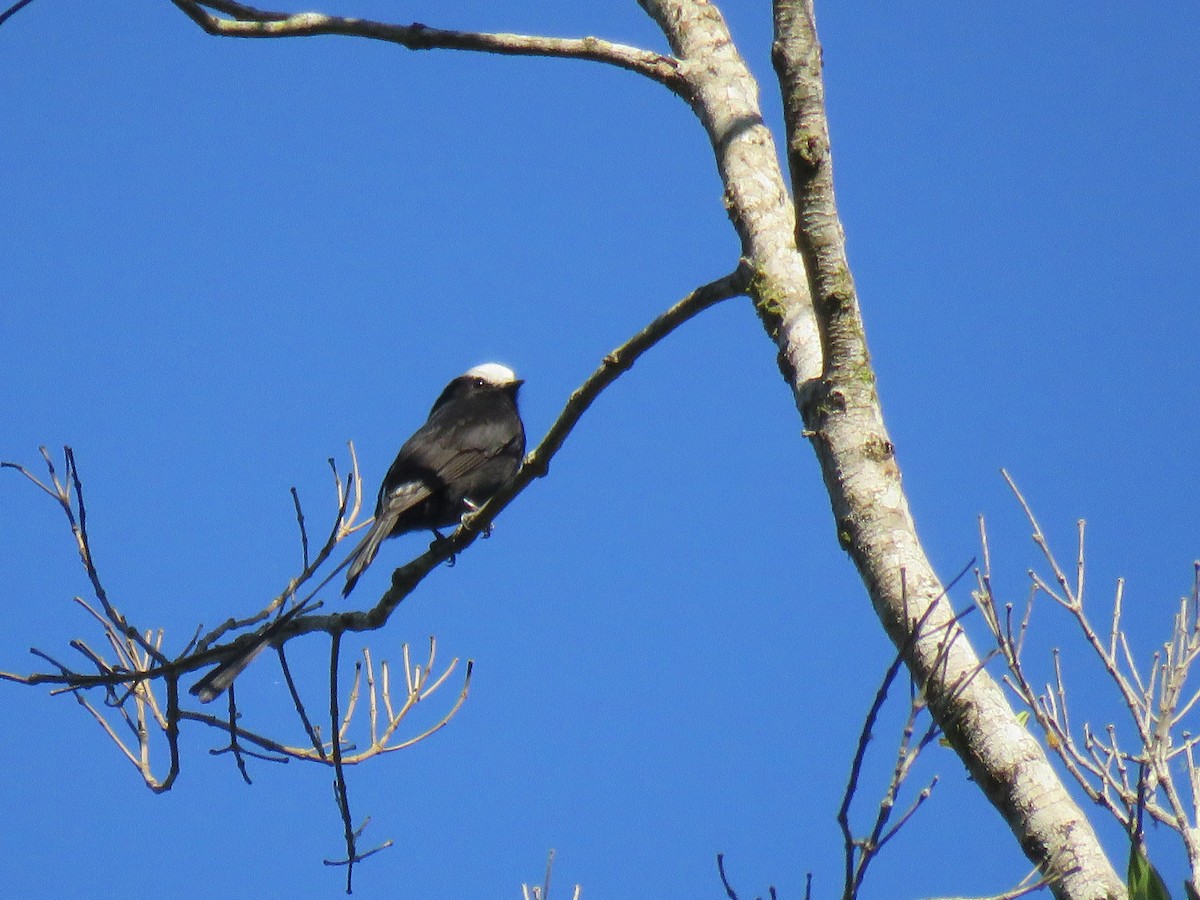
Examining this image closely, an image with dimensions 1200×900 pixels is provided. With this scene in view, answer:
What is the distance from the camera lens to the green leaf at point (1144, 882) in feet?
6.97

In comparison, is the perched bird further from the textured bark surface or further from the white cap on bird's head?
the textured bark surface

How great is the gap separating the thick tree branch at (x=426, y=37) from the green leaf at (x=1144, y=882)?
303 centimetres

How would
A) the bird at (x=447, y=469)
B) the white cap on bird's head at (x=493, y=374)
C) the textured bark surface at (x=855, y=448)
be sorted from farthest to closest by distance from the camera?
the white cap on bird's head at (x=493, y=374) < the bird at (x=447, y=469) < the textured bark surface at (x=855, y=448)

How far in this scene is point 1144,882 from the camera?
2154mm

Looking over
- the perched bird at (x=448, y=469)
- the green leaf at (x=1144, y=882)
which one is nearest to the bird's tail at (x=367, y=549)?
the perched bird at (x=448, y=469)

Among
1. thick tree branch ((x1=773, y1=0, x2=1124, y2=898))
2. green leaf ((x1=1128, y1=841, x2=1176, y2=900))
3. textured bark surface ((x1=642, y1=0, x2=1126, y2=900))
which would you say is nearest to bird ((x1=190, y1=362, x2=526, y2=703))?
textured bark surface ((x1=642, y1=0, x2=1126, y2=900))

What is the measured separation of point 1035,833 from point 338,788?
2.16 metres

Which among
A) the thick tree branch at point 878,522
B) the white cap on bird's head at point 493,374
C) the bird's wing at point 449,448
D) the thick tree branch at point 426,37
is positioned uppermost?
the white cap on bird's head at point 493,374

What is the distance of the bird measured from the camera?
6016mm

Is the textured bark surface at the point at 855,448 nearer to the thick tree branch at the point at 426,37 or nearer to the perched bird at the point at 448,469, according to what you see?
the thick tree branch at the point at 426,37

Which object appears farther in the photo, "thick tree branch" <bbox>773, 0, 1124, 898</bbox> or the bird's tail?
the bird's tail

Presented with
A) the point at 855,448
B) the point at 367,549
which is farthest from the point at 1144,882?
the point at 367,549

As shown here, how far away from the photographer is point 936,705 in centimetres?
235

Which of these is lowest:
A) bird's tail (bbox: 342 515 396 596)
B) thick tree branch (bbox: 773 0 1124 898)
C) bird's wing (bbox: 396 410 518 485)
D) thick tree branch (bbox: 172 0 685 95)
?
thick tree branch (bbox: 773 0 1124 898)
